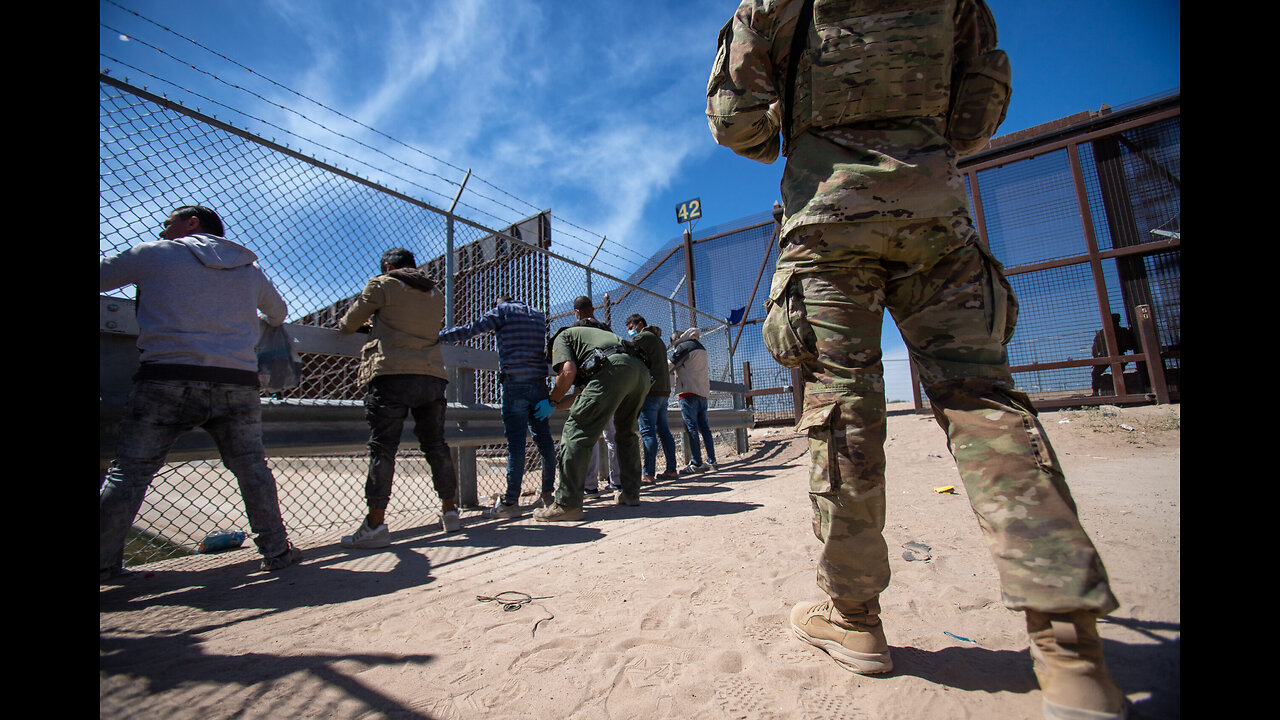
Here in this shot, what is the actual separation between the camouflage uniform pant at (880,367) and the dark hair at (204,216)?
275 cm

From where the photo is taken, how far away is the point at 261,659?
159 centimetres

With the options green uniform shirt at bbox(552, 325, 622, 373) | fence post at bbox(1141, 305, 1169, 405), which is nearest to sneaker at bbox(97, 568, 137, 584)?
green uniform shirt at bbox(552, 325, 622, 373)

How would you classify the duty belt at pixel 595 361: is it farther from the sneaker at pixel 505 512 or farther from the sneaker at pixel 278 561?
the sneaker at pixel 278 561

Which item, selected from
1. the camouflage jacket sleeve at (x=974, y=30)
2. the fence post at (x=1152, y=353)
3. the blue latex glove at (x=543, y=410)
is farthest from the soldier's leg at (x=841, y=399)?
the fence post at (x=1152, y=353)

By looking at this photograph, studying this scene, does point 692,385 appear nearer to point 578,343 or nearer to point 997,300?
point 578,343

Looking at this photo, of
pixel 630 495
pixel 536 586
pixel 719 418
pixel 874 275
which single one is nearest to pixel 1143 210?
pixel 719 418

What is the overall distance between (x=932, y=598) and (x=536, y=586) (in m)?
1.46

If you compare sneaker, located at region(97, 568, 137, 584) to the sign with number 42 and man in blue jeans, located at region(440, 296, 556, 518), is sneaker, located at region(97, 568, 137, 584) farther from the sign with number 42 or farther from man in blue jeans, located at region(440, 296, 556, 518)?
the sign with number 42

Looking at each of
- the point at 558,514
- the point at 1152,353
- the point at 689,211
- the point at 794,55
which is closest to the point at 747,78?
the point at 794,55

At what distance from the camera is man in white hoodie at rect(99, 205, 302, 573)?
227 cm

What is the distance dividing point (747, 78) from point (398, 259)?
2613 mm
